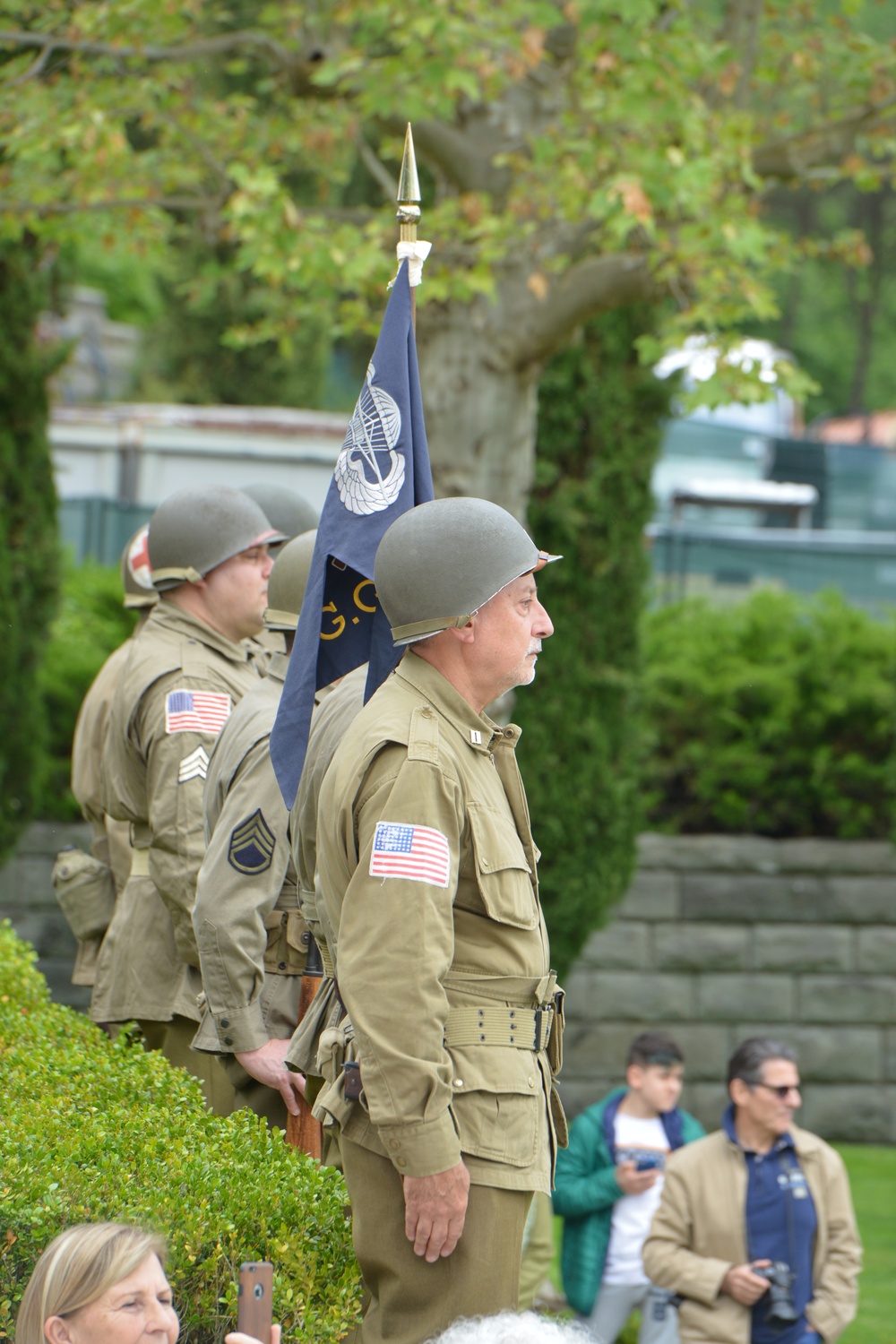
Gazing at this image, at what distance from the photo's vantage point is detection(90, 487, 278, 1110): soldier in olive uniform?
4.95m

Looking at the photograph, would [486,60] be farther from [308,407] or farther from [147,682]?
[308,407]

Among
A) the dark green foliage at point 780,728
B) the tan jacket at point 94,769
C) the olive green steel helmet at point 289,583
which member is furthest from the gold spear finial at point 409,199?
the dark green foliage at point 780,728

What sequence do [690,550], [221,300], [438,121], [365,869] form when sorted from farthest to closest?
[221,300], [690,550], [438,121], [365,869]

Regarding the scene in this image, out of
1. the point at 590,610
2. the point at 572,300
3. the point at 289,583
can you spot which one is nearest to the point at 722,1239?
the point at 289,583

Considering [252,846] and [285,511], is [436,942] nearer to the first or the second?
[252,846]

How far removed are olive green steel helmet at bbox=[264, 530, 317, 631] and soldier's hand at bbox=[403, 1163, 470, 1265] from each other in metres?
1.94

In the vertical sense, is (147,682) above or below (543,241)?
below

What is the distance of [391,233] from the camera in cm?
787

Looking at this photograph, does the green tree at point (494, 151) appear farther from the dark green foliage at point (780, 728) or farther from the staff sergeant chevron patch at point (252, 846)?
the staff sergeant chevron patch at point (252, 846)

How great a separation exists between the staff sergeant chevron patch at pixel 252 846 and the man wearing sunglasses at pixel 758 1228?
2.71 m

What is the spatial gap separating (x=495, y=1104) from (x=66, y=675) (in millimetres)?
6754

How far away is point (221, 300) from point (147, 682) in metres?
17.4

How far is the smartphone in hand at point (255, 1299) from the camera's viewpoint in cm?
279

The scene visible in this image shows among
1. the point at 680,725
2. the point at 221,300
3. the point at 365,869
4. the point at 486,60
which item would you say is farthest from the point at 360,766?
the point at 221,300
